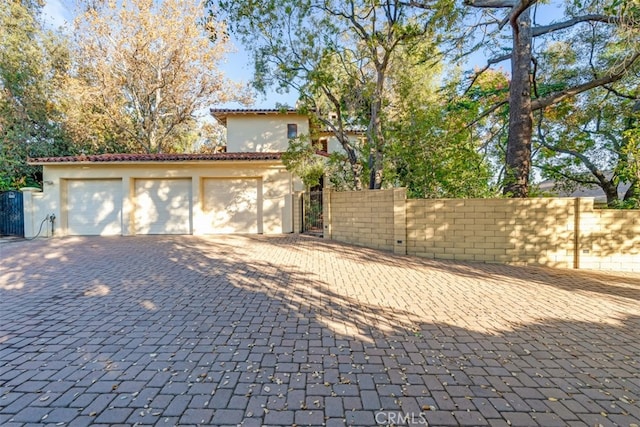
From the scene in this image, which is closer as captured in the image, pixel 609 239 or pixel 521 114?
pixel 609 239

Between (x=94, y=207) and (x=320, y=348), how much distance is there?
13.2 metres

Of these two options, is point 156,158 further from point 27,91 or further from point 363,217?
point 27,91

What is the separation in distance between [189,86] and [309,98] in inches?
400

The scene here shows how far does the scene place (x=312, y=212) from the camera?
12633 millimetres

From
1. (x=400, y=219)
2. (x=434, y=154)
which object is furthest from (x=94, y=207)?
(x=434, y=154)

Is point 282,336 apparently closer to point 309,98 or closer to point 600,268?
point 600,268

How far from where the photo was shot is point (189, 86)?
54.1ft

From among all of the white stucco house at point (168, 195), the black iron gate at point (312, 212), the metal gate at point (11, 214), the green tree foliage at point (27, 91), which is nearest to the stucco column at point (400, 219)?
the black iron gate at point (312, 212)

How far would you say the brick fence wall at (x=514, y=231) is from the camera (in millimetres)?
6547

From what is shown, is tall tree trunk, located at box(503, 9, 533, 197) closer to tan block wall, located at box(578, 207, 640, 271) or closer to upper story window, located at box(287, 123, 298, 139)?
tan block wall, located at box(578, 207, 640, 271)

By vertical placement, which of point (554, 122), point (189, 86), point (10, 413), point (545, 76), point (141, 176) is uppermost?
point (189, 86)

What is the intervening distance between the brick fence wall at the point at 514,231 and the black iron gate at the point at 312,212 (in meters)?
4.29

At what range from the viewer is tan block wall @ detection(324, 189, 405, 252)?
27.5ft

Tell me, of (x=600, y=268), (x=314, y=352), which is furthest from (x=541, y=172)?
(x=314, y=352)
